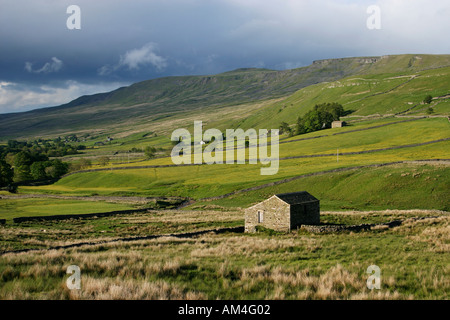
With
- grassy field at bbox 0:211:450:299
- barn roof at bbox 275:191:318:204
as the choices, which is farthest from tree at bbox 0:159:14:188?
grassy field at bbox 0:211:450:299

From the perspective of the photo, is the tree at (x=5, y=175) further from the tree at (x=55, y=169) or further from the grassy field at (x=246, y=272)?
the grassy field at (x=246, y=272)

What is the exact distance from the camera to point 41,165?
124500 mm

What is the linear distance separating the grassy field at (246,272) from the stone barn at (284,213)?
1054cm

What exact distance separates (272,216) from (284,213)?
1.57 meters

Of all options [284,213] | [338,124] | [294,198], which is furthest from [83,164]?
[284,213]

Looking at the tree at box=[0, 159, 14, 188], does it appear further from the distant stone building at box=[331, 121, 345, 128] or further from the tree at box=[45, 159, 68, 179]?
the distant stone building at box=[331, 121, 345, 128]

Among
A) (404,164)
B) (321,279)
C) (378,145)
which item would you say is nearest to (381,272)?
(321,279)

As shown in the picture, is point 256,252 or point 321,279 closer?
point 321,279

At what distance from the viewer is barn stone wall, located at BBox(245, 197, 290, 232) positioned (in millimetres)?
36219

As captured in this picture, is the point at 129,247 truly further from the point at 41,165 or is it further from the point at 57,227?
the point at 41,165

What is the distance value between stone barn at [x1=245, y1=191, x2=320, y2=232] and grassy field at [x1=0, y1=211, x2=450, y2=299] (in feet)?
34.6

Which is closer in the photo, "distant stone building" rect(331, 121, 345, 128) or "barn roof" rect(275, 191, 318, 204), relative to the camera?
"barn roof" rect(275, 191, 318, 204)

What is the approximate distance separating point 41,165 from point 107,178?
34.4 metres
